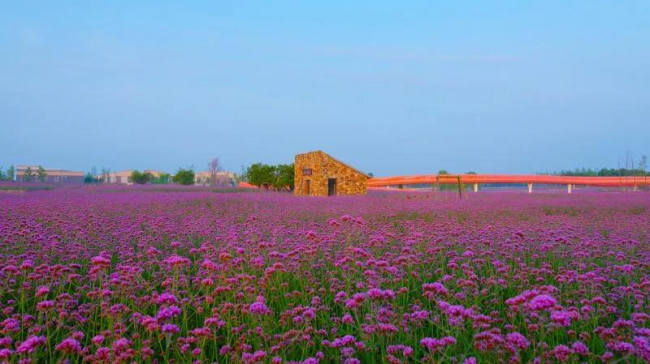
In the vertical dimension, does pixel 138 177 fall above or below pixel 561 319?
above

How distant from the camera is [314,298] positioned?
3619 mm

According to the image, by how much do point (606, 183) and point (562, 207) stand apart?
25.9 m

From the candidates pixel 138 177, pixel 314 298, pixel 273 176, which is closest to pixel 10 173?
pixel 138 177

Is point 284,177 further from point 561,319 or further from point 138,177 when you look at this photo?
point 561,319

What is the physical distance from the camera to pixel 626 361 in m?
2.55

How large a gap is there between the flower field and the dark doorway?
16.6m

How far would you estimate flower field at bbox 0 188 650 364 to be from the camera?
2.69 m

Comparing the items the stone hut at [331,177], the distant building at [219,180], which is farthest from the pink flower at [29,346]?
the distant building at [219,180]

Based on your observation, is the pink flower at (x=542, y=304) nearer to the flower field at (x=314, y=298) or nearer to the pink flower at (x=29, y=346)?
the flower field at (x=314, y=298)

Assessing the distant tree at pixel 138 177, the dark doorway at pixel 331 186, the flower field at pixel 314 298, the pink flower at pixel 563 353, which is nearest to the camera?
the pink flower at pixel 563 353

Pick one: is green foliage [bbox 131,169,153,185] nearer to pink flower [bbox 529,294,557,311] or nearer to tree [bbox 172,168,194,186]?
tree [bbox 172,168,194,186]

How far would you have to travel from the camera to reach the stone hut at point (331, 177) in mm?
24328

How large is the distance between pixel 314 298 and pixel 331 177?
20775 mm

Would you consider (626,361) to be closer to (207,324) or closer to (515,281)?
(515,281)
